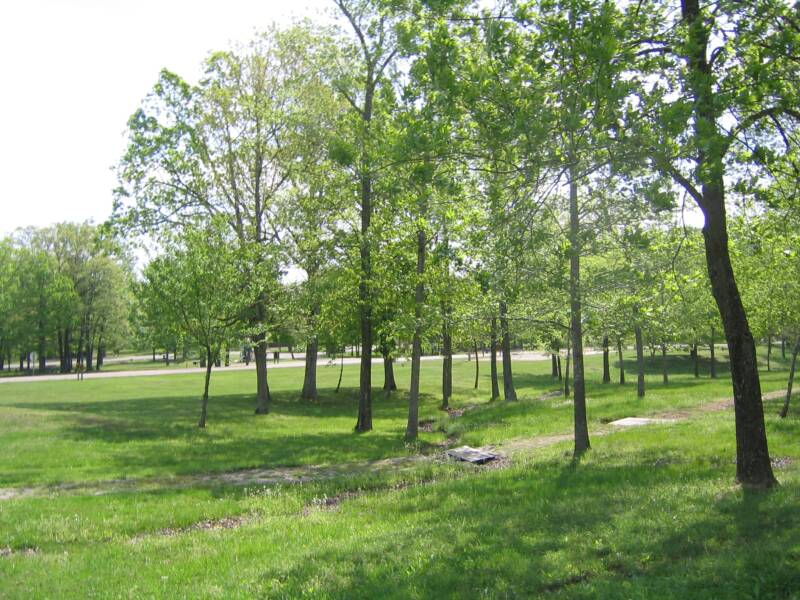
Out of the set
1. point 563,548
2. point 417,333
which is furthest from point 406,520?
point 417,333

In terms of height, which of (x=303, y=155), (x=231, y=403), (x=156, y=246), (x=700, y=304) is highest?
(x=303, y=155)

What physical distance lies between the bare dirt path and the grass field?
16 cm

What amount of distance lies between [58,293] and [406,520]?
65.2 metres

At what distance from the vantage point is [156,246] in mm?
31938

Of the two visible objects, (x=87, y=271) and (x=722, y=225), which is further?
(x=87, y=271)

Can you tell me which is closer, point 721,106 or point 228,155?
point 721,106

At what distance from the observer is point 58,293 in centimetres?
6444

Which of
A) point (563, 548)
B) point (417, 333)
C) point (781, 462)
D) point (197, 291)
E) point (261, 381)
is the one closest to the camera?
point (563, 548)

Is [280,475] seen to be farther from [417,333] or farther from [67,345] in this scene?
[67,345]

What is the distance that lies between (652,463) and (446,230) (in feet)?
21.9

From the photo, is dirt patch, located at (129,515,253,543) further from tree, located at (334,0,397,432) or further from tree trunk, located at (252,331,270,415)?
tree trunk, located at (252,331,270,415)

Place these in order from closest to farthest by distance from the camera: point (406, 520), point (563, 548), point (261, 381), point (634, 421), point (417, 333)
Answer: point (563, 548)
point (406, 520)
point (634, 421)
point (417, 333)
point (261, 381)

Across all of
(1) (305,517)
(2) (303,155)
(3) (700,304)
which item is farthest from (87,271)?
(1) (305,517)

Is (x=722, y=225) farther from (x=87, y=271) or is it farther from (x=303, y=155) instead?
(x=87, y=271)
